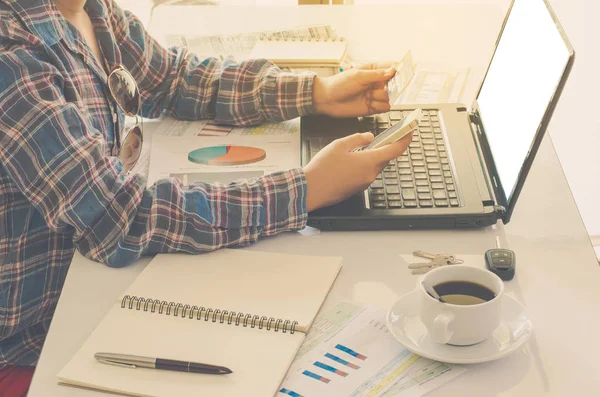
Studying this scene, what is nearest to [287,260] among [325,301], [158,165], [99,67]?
[325,301]

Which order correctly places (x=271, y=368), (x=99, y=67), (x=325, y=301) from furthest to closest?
(x=99, y=67)
(x=325, y=301)
(x=271, y=368)

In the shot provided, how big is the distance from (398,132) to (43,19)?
19.2 inches

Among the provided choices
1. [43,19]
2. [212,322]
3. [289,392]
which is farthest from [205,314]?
[43,19]

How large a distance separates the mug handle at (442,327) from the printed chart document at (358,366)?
0.03 meters

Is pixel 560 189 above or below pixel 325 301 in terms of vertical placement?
above

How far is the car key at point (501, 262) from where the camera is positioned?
2.66 feet

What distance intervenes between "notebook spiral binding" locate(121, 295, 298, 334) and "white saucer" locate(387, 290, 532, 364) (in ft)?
0.35

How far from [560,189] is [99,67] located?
2.23ft

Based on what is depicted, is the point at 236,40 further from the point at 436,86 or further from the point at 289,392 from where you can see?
the point at 289,392

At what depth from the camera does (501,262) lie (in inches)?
32.2

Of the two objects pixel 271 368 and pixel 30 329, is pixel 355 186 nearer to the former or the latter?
pixel 271 368

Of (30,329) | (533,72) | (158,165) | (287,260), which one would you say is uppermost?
(533,72)

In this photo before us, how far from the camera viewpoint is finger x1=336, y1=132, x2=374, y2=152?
3.16 feet

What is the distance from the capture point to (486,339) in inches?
27.5
